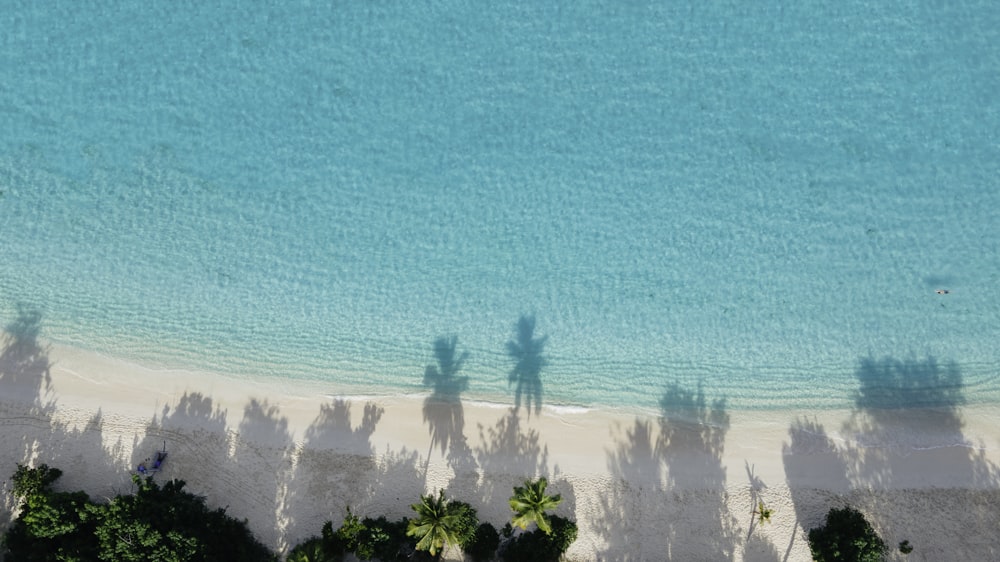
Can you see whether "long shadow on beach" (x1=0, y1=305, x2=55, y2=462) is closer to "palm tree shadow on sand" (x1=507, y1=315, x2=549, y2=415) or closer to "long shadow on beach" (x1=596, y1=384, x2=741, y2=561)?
"palm tree shadow on sand" (x1=507, y1=315, x2=549, y2=415)

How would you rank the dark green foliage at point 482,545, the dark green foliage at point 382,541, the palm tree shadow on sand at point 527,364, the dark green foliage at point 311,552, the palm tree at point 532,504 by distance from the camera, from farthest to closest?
the palm tree shadow on sand at point 527,364
the dark green foliage at point 482,545
the dark green foliage at point 382,541
the palm tree at point 532,504
the dark green foliage at point 311,552

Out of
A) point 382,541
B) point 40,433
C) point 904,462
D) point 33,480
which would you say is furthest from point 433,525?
point 904,462

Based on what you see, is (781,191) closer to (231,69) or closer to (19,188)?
(231,69)

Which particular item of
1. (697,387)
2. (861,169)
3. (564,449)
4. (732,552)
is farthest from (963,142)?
(564,449)

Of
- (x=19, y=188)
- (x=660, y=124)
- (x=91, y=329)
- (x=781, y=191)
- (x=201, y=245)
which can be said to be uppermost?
(x=660, y=124)

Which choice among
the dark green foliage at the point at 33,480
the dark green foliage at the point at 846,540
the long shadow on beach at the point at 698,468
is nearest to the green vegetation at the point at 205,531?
the dark green foliage at the point at 33,480

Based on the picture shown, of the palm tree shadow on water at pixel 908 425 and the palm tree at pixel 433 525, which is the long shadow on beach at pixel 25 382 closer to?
the palm tree at pixel 433 525
